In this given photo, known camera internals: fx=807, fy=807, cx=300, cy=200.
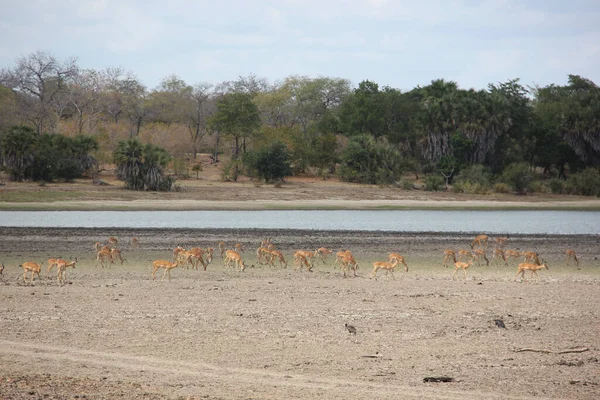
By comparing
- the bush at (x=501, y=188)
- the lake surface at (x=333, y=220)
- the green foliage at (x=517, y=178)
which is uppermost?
the green foliage at (x=517, y=178)

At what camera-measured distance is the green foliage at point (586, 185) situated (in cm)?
5772

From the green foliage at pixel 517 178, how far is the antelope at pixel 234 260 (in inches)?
1563

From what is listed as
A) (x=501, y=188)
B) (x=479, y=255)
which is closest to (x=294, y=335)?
(x=479, y=255)

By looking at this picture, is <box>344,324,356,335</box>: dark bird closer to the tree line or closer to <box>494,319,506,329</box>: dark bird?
<box>494,319,506,329</box>: dark bird

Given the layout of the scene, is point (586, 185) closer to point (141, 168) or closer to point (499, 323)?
point (141, 168)

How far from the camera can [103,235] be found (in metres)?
29.2

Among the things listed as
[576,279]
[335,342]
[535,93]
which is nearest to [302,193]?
[576,279]

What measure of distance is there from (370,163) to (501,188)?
31.3 ft

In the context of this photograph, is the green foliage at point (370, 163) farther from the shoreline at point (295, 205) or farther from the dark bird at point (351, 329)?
the dark bird at point (351, 329)

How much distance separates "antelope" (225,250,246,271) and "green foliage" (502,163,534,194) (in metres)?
39.7

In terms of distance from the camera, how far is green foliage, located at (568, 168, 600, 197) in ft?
189

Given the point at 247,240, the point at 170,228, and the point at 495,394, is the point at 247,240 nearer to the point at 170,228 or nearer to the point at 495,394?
the point at 170,228

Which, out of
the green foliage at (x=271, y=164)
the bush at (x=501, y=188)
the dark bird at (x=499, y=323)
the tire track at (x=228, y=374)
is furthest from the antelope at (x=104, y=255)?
the bush at (x=501, y=188)

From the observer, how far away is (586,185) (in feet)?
190
